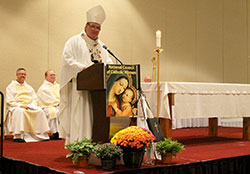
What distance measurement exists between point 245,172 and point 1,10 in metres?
6.38

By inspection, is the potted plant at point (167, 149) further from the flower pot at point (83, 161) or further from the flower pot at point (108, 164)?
the flower pot at point (83, 161)

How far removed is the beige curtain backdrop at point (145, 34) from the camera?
8797 mm

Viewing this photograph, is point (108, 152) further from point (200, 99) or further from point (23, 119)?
point (23, 119)

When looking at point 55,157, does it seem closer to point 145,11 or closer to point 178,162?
point 178,162

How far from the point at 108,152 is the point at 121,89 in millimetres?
793

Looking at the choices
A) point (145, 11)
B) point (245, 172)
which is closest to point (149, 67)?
point (145, 11)

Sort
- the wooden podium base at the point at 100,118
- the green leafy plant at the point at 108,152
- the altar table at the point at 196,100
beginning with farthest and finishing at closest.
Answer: the altar table at the point at 196,100 < the wooden podium base at the point at 100,118 < the green leafy plant at the point at 108,152

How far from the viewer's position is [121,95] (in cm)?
425

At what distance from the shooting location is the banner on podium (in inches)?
165

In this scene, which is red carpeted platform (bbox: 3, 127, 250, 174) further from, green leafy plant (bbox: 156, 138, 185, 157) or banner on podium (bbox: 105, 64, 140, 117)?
banner on podium (bbox: 105, 64, 140, 117)

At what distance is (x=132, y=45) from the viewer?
1101 cm

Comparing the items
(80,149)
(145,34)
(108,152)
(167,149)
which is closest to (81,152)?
(80,149)

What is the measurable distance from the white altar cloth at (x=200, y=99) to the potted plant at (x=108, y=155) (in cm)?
199

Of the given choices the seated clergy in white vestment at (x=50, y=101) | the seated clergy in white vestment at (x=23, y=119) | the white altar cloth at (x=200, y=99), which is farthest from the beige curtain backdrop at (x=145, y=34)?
the white altar cloth at (x=200, y=99)
